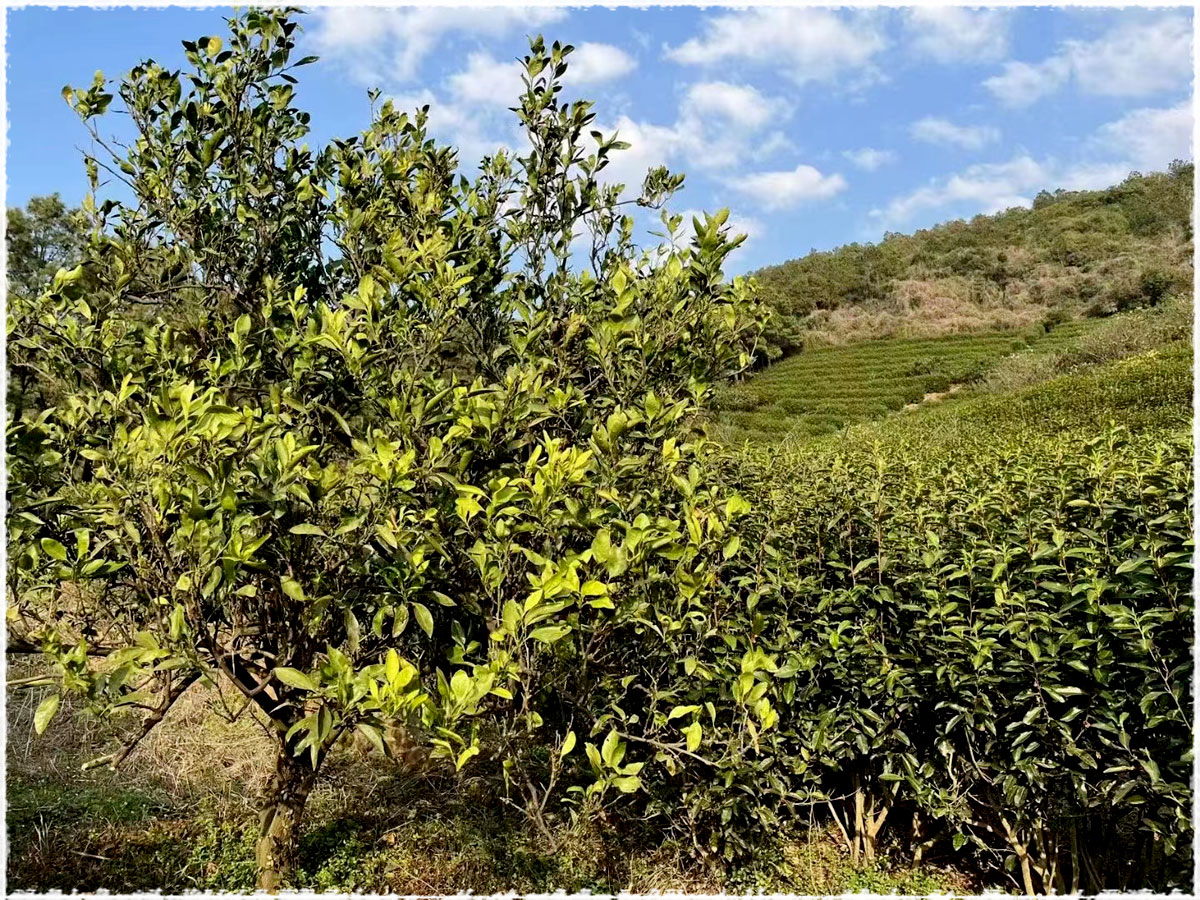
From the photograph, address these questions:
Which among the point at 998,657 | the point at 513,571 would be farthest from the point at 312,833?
the point at 998,657

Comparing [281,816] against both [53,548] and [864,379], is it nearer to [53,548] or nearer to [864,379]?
[53,548]

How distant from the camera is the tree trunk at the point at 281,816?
2.45 metres

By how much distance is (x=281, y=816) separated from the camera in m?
2.53

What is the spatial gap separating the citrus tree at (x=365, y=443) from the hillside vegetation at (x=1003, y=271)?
97.7 feet

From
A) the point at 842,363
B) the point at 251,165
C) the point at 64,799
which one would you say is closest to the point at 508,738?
the point at 251,165

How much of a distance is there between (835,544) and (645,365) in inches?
43.9

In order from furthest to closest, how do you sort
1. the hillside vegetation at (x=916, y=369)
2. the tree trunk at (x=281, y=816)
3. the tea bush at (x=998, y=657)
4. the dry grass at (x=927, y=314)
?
the dry grass at (x=927, y=314) < the hillside vegetation at (x=916, y=369) < the tree trunk at (x=281, y=816) < the tea bush at (x=998, y=657)

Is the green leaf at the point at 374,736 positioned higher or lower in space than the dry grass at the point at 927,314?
lower

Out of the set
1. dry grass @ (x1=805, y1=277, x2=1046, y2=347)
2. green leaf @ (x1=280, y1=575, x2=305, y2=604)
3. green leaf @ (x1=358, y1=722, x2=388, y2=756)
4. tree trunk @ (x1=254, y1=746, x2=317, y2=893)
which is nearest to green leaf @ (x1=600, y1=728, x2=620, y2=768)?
green leaf @ (x1=358, y1=722, x2=388, y2=756)

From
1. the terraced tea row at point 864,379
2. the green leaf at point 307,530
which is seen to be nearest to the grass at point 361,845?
the green leaf at point 307,530

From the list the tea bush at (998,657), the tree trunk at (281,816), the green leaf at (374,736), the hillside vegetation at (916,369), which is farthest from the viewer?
the hillside vegetation at (916,369)

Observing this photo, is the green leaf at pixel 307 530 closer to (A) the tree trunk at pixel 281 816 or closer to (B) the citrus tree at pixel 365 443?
(B) the citrus tree at pixel 365 443

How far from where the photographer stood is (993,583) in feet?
7.78

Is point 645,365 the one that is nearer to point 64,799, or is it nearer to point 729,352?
point 729,352
